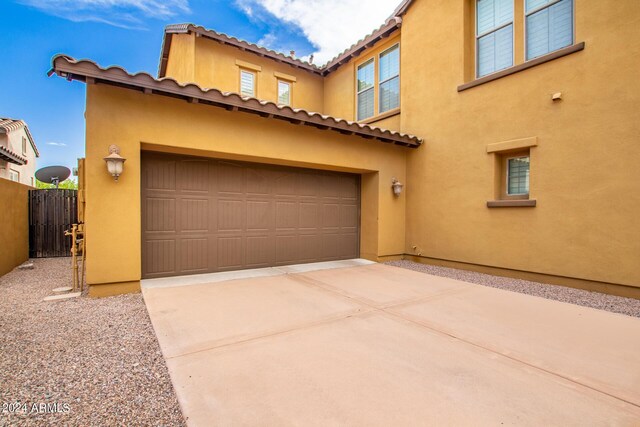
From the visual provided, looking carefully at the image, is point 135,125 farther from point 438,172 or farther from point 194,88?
point 438,172

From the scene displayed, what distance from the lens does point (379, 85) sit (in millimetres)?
9508

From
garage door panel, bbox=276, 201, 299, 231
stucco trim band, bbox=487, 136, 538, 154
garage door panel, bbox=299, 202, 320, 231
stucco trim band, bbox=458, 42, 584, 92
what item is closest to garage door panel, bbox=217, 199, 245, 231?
Result: garage door panel, bbox=276, 201, 299, 231

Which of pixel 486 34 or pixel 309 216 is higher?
pixel 486 34

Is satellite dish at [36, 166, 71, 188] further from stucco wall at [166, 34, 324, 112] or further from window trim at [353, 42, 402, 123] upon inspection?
window trim at [353, 42, 402, 123]

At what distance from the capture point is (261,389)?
232 centimetres

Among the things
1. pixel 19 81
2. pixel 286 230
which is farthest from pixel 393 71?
pixel 19 81

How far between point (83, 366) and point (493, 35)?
9025mm

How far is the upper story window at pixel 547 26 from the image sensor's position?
18.7ft

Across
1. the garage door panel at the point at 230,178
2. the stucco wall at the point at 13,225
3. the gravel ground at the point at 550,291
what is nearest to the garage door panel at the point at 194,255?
the garage door panel at the point at 230,178

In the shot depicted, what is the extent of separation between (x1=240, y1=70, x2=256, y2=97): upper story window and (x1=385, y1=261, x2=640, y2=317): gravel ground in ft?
24.8

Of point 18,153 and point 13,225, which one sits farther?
point 18,153

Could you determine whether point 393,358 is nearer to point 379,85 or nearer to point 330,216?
point 330,216

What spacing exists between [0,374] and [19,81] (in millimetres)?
33353

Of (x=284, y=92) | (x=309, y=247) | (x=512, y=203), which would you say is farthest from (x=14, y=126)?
(x=512, y=203)
